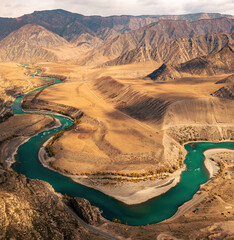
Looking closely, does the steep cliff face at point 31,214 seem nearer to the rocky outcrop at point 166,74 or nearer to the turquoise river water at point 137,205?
the turquoise river water at point 137,205

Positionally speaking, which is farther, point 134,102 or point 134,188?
point 134,102

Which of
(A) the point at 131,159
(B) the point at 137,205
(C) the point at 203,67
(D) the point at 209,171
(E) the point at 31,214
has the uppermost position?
(C) the point at 203,67

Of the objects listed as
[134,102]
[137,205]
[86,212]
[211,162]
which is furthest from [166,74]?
[86,212]

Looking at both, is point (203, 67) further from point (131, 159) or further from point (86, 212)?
point (86, 212)

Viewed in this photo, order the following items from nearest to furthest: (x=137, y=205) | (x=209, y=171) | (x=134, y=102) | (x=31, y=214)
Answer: (x=31, y=214)
(x=137, y=205)
(x=209, y=171)
(x=134, y=102)

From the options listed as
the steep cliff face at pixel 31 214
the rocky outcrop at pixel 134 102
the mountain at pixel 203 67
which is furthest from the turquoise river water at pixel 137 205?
the mountain at pixel 203 67

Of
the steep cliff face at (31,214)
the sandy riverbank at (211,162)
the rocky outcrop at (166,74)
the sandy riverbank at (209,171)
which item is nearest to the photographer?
the steep cliff face at (31,214)

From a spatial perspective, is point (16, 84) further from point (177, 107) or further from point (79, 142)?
point (177, 107)

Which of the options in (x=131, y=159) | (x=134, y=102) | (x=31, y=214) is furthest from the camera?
(x=134, y=102)
